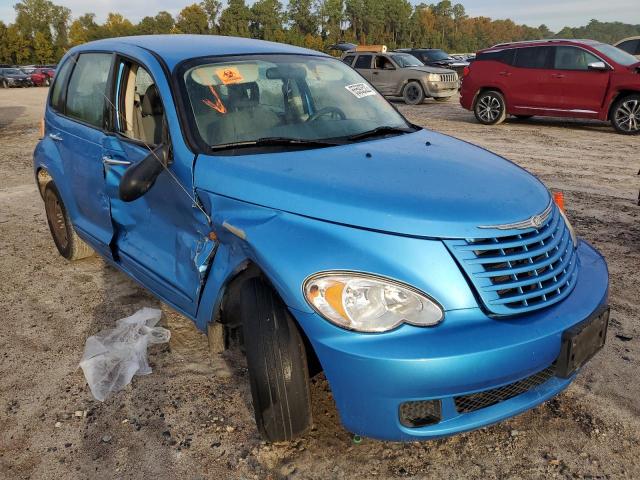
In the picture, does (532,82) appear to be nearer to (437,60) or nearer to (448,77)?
(448,77)

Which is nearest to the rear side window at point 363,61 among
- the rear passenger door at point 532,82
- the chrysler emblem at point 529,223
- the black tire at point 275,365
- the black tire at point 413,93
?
the black tire at point 413,93

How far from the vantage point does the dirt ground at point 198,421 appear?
2.42 metres

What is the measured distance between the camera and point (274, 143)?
9.43 feet

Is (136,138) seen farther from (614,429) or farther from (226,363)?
(614,429)

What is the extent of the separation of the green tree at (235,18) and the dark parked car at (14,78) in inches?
2093

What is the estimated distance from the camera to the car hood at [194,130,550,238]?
220 cm

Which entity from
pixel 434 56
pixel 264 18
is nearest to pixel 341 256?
pixel 434 56

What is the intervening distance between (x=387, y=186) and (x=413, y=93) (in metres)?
15.4

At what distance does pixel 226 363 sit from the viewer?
3.24m

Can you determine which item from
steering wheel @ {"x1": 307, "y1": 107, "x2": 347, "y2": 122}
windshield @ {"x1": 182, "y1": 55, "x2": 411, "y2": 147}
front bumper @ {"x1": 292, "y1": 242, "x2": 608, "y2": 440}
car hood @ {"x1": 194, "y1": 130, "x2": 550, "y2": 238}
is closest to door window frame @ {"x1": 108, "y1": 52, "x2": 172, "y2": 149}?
windshield @ {"x1": 182, "y1": 55, "x2": 411, "y2": 147}

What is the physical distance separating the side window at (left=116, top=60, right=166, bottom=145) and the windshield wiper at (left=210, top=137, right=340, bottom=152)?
596 millimetres

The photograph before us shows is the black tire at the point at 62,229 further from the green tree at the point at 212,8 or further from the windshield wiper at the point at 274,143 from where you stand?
the green tree at the point at 212,8

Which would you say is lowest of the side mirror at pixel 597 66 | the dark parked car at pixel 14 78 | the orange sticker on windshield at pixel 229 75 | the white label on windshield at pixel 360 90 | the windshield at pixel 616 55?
the dark parked car at pixel 14 78

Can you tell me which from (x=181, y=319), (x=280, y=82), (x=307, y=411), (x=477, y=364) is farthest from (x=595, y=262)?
(x=181, y=319)
